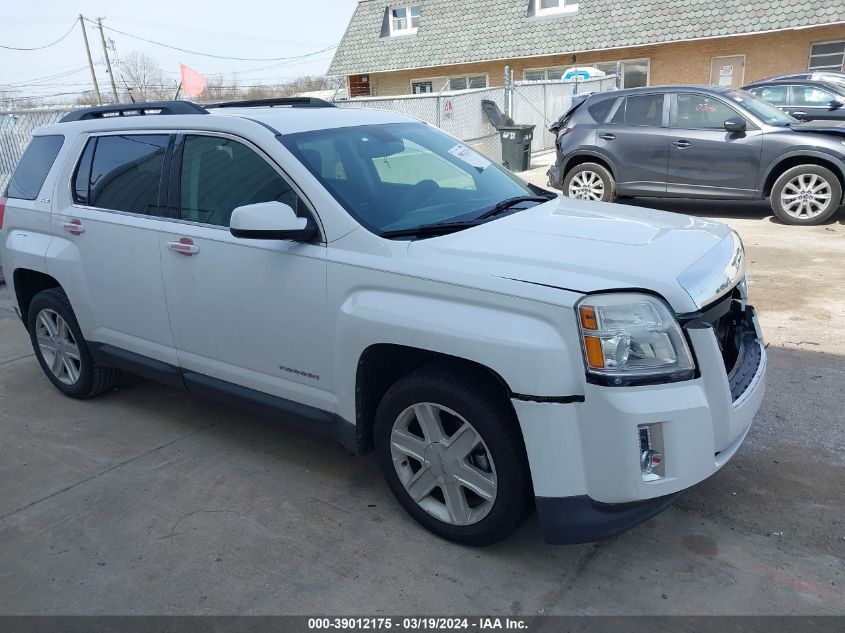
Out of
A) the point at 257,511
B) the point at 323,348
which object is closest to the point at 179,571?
the point at 257,511

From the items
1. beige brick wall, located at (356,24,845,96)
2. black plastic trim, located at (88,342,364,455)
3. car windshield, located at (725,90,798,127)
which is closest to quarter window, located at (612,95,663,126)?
car windshield, located at (725,90,798,127)

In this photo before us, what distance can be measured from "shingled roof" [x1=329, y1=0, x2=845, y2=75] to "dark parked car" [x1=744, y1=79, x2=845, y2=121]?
8204 mm

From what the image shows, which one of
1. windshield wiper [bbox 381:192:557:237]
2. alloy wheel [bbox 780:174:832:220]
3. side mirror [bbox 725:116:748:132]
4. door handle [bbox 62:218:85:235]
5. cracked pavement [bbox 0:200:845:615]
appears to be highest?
side mirror [bbox 725:116:748:132]

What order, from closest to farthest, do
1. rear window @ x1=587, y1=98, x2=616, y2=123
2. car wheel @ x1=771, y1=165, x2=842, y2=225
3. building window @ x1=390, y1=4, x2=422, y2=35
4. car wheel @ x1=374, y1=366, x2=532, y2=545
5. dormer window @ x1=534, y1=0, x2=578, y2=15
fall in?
car wheel @ x1=374, y1=366, x2=532, y2=545, car wheel @ x1=771, y1=165, x2=842, y2=225, rear window @ x1=587, y1=98, x2=616, y2=123, dormer window @ x1=534, y1=0, x2=578, y2=15, building window @ x1=390, y1=4, x2=422, y2=35

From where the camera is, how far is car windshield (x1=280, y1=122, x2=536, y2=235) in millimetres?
3336

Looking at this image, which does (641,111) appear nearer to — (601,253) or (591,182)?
(591,182)

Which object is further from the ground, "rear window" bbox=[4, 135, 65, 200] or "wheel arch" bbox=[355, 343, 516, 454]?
"rear window" bbox=[4, 135, 65, 200]

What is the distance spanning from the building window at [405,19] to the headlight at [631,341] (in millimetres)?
27933

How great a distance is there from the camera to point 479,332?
A: 8.85 ft

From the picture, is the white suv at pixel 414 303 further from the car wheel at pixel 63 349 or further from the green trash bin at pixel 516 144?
the green trash bin at pixel 516 144

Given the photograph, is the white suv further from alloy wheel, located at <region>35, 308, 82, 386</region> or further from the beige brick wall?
the beige brick wall

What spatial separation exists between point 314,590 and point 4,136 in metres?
11.9

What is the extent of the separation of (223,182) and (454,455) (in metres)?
1.86

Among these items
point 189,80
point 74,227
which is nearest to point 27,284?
point 74,227
